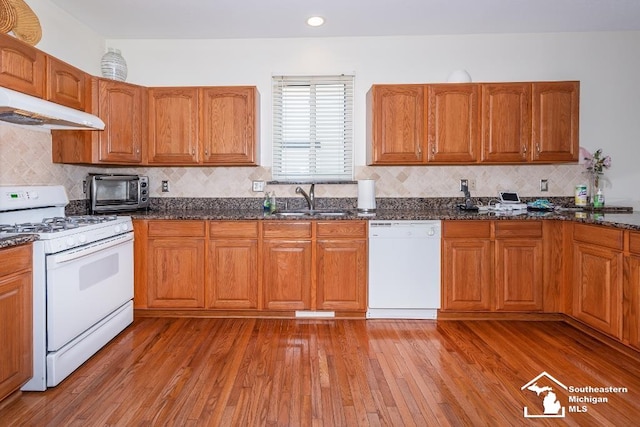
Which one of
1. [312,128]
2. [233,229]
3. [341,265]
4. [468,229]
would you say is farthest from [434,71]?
[233,229]

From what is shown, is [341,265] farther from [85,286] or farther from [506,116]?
[506,116]

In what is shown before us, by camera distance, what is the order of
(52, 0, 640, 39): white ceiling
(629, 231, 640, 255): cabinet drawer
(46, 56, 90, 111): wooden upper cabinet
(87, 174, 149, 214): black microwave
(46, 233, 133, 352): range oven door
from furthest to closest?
1. (87, 174, 149, 214): black microwave
2. (52, 0, 640, 39): white ceiling
3. (46, 56, 90, 111): wooden upper cabinet
4. (629, 231, 640, 255): cabinet drawer
5. (46, 233, 133, 352): range oven door

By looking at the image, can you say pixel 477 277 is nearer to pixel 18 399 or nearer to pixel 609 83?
A: pixel 609 83

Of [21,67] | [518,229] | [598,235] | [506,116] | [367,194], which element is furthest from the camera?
[367,194]

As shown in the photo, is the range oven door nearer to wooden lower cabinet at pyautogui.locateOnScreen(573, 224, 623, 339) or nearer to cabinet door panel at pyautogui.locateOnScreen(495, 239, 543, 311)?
cabinet door panel at pyautogui.locateOnScreen(495, 239, 543, 311)

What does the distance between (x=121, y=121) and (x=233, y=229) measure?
1309mm

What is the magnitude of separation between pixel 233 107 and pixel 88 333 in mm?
2060

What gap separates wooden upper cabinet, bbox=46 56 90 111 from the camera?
8.57 ft

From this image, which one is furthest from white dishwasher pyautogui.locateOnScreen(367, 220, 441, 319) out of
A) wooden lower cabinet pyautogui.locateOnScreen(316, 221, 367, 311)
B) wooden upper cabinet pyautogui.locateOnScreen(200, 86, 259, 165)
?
wooden upper cabinet pyautogui.locateOnScreen(200, 86, 259, 165)

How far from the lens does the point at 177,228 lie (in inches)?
124

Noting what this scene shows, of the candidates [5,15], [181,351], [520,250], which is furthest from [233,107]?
[520,250]

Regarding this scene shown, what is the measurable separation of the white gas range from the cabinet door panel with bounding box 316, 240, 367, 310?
1.50 meters

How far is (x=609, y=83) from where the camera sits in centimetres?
367

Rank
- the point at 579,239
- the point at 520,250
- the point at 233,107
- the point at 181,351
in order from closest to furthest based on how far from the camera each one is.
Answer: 1. the point at 181,351
2. the point at 579,239
3. the point at 520,250
4. the point at 233,107
